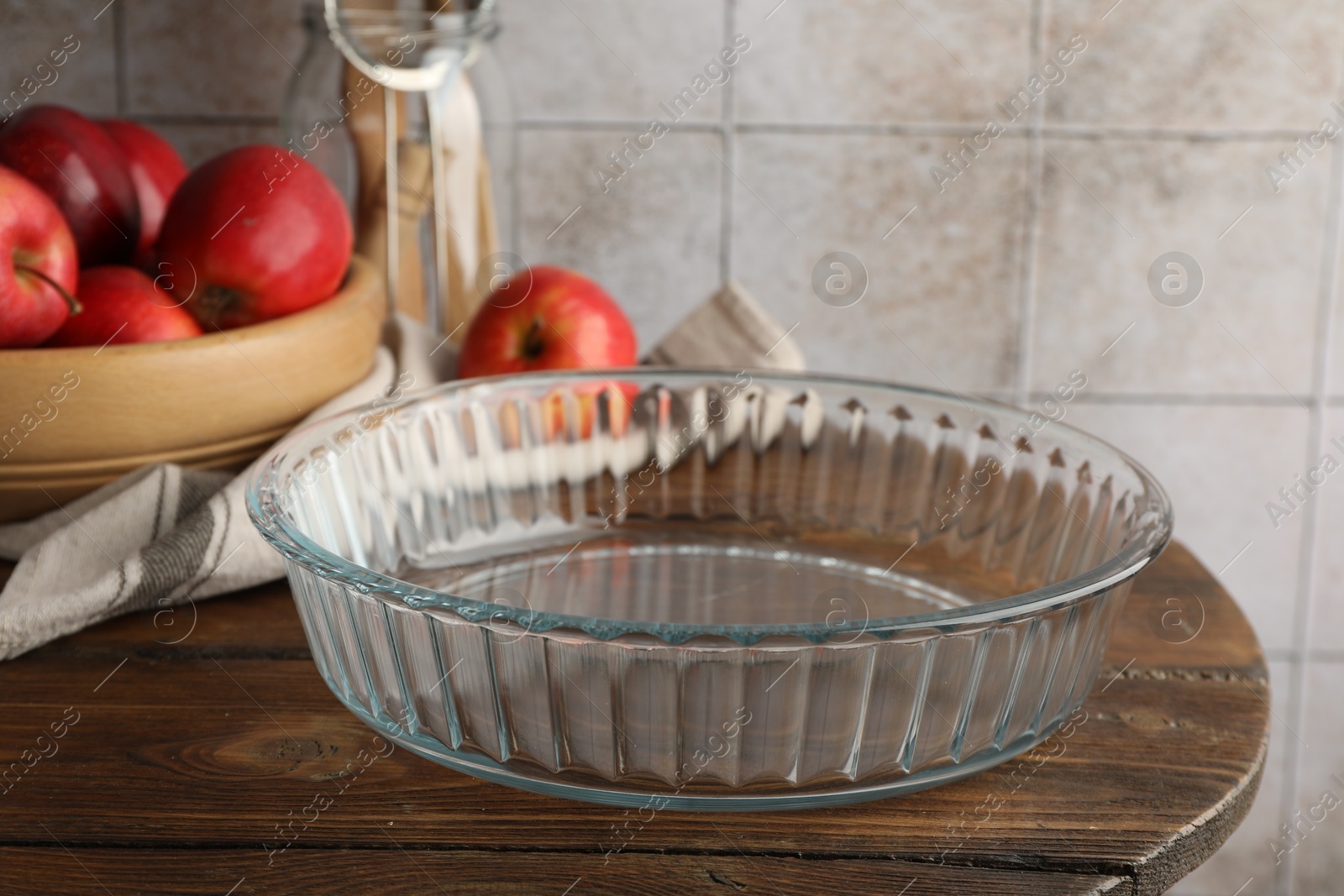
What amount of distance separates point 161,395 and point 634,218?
568mm

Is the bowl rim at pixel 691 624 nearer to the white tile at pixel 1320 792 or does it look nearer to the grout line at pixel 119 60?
the grout line at pixel 119 60

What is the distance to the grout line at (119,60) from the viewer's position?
94 centimetres

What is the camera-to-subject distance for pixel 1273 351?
107 centimetres

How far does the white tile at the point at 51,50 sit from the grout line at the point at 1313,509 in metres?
1.05

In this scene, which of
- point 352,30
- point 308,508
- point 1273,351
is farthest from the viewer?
point 1273,351

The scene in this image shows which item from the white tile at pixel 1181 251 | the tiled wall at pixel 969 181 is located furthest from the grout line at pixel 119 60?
the white tile at pixel 1181 251

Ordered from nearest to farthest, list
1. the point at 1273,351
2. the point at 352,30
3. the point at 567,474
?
the point at 567,474 → the point at 352,30 → the point at 1273,351

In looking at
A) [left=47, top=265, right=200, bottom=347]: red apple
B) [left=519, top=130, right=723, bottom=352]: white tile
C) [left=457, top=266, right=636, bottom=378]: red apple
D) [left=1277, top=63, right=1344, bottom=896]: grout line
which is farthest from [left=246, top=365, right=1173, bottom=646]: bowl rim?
[left=1277, top=63, right=1344, bottom=896]: grout line

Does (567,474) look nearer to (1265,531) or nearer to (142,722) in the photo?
(142,722)

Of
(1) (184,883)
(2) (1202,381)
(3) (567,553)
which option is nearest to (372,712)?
(1) (184,883)

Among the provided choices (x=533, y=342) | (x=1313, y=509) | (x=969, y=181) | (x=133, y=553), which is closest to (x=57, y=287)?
(x=133, y=553)

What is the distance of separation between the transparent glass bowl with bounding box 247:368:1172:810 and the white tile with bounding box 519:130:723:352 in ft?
1.40

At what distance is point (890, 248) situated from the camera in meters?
1.04

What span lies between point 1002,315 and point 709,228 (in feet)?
0.91
